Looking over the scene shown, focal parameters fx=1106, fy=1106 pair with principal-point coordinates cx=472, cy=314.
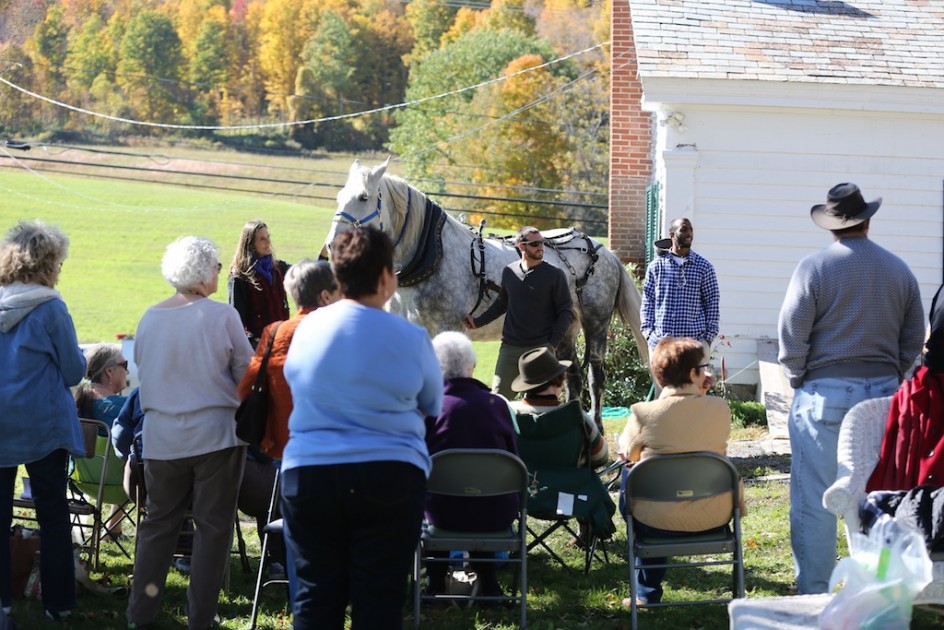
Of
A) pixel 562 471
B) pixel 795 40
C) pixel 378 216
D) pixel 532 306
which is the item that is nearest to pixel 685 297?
pixel 532 306

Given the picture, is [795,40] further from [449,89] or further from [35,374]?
[449,89]

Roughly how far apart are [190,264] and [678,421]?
240 cm

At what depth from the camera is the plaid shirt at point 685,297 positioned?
8.20 metres

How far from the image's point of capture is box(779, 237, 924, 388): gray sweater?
202 inches

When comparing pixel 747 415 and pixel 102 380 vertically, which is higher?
pixel 102 380

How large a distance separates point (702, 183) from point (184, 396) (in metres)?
8.17

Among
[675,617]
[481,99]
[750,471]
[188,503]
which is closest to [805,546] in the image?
[675,617]

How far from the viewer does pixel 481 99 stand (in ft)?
179

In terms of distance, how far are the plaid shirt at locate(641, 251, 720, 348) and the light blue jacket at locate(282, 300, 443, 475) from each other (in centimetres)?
467

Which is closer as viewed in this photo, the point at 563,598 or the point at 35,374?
the point at 35,374

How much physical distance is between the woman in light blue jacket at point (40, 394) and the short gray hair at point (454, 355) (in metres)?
1.76

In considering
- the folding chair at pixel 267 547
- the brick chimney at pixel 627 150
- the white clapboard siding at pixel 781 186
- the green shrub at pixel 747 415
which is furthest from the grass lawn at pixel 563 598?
the brick chimney at pixel 627 150

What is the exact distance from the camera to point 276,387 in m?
4.88

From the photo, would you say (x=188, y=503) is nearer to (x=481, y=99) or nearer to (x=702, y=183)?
(x=702, y=183)
